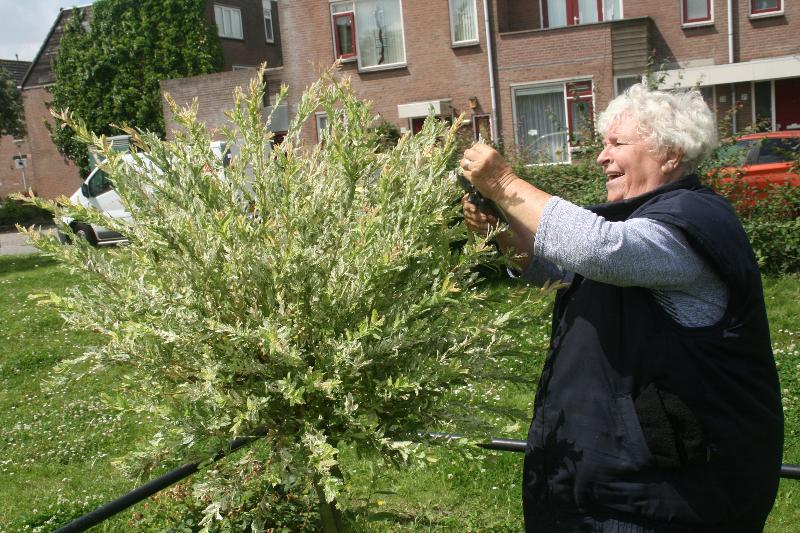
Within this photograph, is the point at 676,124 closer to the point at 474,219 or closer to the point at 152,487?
the point at 474,219

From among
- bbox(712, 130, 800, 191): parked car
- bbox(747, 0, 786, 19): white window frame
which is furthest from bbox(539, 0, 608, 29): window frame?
bbox(712, 130, 800, 191): parked car

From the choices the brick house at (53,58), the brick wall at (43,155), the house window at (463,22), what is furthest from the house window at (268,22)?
the house window at (463,22)

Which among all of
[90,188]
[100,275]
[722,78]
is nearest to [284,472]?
[100,275]

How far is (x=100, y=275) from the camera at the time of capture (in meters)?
2.29

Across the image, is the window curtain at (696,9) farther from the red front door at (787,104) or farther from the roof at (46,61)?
the roof at (46,61)

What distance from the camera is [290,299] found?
7.08ft

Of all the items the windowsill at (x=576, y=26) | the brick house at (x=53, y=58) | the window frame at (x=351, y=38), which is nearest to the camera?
the windowsill at (x=576, y=26)

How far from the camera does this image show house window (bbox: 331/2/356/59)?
80.0ft

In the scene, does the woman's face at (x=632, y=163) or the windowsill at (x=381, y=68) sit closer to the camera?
the woman's face at (x=632, y=163)

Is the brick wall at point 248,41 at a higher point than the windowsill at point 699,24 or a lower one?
higher

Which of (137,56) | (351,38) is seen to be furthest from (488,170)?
(137,56)

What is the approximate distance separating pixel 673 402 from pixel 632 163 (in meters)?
0.69

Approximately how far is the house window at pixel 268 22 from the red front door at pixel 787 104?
2325cm

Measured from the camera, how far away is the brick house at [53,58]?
3506 centimetres
